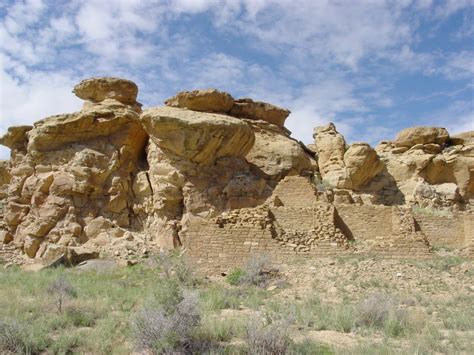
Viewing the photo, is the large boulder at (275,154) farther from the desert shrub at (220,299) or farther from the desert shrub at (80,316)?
the desert shrub at (80,316)

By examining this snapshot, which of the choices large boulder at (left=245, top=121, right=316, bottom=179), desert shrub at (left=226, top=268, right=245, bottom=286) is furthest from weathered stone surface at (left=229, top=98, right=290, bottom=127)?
desert shrub at (left=226, top=268, right=245, bottom=286)

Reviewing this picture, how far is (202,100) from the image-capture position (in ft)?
68.6

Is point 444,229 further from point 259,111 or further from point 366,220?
point 259,111

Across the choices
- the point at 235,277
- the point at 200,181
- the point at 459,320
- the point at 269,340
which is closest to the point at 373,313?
the point at 459,320

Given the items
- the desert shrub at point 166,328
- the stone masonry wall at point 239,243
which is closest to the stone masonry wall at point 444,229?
the stone masonry wall at point 239,243

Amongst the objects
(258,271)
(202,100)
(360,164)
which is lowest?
(258,271)

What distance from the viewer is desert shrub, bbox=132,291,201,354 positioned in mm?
5896

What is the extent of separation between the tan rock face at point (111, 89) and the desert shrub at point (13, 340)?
52.7 feet

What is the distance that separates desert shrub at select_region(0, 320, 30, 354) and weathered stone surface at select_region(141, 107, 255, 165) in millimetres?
12140

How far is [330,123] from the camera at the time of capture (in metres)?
24.7

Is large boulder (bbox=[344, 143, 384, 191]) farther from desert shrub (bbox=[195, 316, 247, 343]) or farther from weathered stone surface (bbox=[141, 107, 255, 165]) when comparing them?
desert shrub (bbox=[195, 316, 247, 343])

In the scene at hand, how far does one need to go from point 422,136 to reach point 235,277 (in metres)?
15.8

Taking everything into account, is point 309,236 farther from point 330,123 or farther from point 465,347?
point 330,123

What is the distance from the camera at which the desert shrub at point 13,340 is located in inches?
236
